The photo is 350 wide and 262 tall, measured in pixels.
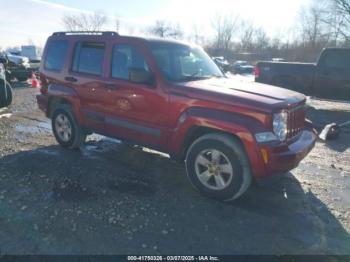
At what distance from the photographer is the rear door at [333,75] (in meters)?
10.1

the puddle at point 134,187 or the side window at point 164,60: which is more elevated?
the side window at point 164,60

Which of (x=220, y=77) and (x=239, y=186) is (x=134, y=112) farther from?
(x=239, y=186)

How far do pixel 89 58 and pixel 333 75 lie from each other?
27.3 ft

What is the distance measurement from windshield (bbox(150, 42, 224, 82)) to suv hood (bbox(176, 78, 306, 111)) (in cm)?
25

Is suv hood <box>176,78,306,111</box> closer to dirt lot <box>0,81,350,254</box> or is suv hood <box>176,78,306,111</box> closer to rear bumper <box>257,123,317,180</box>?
rear bumper <box>257,123,317,180</box>

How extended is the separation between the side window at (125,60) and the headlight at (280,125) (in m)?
1.92

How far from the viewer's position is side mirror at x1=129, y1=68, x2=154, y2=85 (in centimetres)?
409

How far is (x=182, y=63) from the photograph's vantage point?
4.61 meters

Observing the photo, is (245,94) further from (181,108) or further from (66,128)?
(66,128)

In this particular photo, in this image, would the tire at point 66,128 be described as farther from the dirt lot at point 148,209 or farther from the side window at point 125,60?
the side window at point 125,60

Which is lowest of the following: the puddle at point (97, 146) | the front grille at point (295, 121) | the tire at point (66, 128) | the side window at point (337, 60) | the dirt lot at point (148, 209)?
the dirt lot at point (148, 209)

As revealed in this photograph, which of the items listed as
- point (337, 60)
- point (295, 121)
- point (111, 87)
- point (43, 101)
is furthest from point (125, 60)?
point (337, 60)

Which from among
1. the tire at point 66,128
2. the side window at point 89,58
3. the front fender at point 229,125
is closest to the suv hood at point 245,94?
the front fender at point 229,125

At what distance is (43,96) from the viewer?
6.09 m
